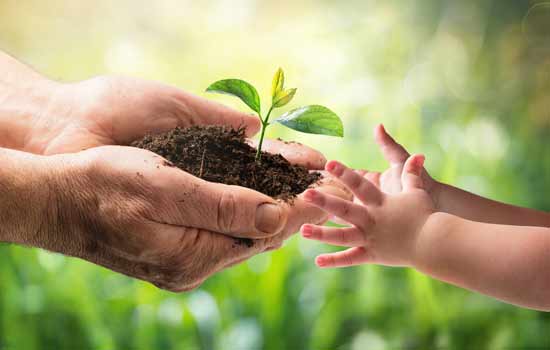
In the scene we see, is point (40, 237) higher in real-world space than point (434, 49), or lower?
lower

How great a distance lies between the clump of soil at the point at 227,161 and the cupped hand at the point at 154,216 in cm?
4

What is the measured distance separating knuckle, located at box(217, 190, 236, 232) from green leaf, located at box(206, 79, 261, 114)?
15 cm

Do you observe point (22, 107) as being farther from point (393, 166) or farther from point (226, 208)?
point (393, 166)

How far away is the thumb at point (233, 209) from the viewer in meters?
0.68

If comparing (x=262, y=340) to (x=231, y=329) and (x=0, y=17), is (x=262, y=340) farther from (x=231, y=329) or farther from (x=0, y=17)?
(x=0, y=17)

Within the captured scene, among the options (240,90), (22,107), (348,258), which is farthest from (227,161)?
(22,107)

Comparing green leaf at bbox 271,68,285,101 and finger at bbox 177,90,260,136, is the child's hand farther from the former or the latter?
finger at bbox 177,90,260,136

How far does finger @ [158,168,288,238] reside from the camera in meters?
0.68

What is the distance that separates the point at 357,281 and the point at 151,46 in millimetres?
705

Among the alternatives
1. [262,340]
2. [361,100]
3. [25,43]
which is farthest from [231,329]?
[25,43]

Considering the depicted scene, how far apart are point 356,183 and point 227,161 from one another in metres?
0.17

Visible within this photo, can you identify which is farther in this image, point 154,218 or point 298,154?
point 298,154

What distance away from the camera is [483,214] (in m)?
0.87

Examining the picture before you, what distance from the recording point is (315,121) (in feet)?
2.57
